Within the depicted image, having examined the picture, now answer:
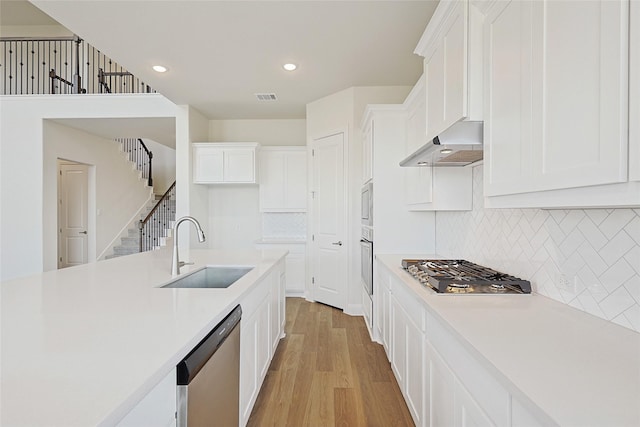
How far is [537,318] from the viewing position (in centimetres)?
131

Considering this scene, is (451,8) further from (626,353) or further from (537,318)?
(626,353)

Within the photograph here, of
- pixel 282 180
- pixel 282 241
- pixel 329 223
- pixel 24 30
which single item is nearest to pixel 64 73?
pixel 24 30

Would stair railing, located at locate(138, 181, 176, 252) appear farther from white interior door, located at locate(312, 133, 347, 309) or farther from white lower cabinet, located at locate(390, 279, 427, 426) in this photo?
white lower cabinet, located at locate(390, 279, 427, 426)

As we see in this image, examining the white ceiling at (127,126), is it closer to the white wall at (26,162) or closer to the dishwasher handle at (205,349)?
the white wall at (26,162)

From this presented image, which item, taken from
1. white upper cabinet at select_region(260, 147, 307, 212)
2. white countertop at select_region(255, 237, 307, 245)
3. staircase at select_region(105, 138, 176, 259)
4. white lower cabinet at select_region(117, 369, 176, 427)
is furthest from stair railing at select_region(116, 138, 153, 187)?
white lower cabinet at select_region(117, 369, 176, 427)

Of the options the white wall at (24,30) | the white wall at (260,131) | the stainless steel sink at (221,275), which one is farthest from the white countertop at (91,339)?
the white wall at (24,30)

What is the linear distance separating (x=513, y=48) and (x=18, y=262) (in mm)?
6731

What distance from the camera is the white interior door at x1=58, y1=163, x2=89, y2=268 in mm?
6777

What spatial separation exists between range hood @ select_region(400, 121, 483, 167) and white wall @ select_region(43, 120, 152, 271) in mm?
5684

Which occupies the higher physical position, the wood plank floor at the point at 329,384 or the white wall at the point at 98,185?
the white wall at the point at 98,185

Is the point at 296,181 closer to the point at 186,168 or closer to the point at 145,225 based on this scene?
the point at 186,168

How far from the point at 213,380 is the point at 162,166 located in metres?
9.67

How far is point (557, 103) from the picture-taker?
40.4 inches

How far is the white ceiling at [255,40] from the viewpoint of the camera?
274 centimetres
